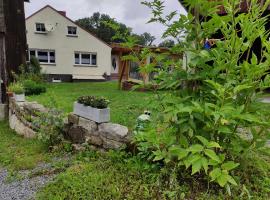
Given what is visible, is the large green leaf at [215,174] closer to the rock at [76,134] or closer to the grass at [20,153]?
the rock at [76,134]

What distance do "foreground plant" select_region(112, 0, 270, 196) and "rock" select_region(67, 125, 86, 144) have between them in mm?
1515

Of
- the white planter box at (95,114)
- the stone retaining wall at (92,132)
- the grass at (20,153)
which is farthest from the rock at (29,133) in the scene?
the white planter box at (95,114)

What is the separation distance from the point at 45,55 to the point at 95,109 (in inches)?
719

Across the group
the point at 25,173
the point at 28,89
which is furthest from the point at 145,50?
the point at 28,89

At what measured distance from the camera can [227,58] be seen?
2203 mm

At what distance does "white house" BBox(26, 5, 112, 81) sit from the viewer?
19.7m

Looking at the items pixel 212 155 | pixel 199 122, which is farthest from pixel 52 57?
pixel 212 155

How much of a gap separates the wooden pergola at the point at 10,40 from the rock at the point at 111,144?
19.5 ft

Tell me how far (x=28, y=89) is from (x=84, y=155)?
548 centimetres

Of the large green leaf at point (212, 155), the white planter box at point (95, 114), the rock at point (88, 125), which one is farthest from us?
the rock at point (88, 125)

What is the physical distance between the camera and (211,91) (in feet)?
7.14

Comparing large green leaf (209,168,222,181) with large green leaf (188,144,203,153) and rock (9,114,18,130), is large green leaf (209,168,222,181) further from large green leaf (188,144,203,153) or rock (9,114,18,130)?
rock (9,114,18,130)

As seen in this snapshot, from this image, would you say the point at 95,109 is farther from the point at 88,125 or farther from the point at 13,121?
the point at 13,121

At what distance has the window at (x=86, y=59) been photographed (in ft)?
69.5
